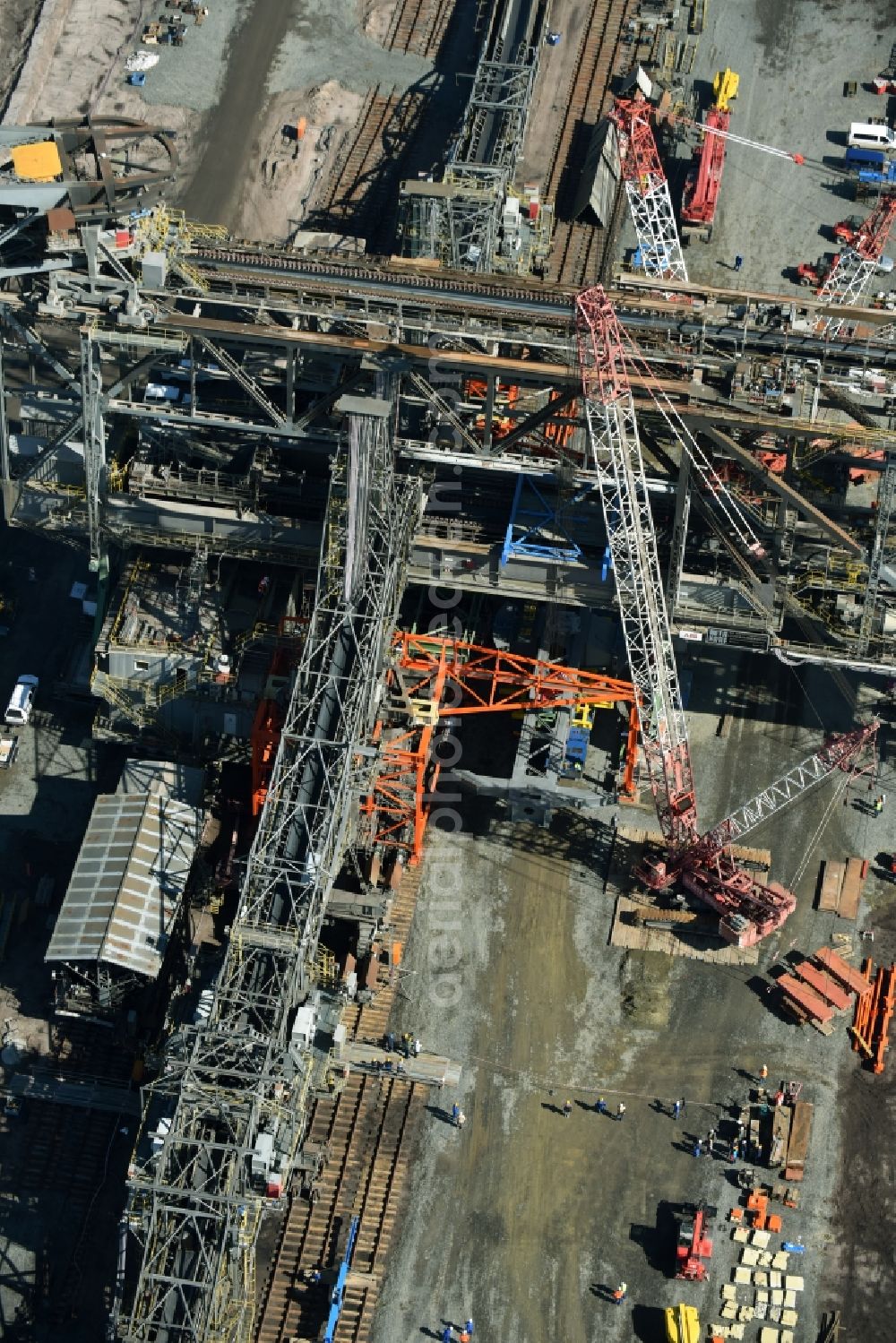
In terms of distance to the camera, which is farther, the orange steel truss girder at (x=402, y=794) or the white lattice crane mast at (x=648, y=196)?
the white lattice crane mast at (x=648, y=196)

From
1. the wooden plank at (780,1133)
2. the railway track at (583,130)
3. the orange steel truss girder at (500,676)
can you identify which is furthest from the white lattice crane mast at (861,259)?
the wooden plank at (780,1133)

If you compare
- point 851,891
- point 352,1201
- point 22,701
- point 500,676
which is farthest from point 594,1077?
point 22,701

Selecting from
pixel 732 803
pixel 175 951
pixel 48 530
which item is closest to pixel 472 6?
pixel 48 530

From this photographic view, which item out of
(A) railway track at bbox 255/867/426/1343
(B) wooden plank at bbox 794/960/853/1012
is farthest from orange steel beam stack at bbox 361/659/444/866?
(B) wooden plank at bbox 794/960/853/1012

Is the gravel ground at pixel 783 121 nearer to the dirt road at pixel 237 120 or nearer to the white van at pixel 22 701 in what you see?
the dirt road at pixel 237 120

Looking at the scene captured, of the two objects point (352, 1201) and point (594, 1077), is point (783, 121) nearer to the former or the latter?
point (594, 1077)

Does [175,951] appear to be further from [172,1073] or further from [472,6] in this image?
[472,6]
